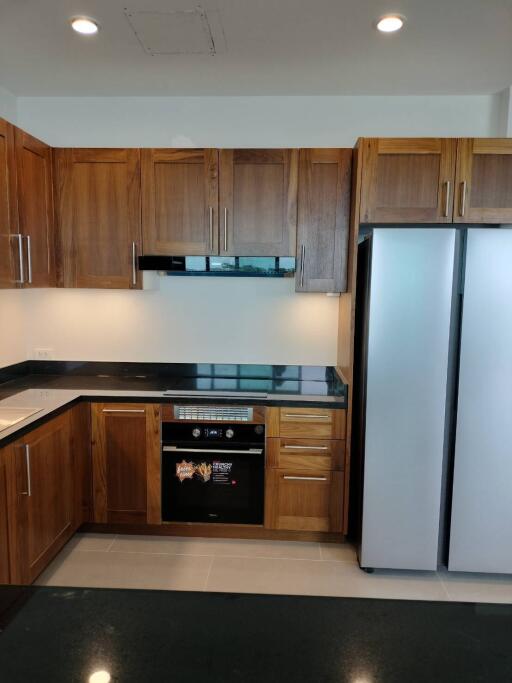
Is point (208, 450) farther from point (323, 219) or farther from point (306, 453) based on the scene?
point (323, 219)

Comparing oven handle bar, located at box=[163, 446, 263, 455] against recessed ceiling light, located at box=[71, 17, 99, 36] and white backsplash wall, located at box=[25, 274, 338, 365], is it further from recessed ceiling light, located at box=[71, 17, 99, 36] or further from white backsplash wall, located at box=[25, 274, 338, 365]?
recessed ceiling light, located at box=[71, 17, 99, 36]

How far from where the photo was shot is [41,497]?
7.50ft

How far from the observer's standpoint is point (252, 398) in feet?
8.70

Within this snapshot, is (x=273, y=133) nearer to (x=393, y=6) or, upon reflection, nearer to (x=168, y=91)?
(x=168, y=91)

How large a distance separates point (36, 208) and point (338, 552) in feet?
8.71

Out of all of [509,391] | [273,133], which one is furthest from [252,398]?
[273,133]

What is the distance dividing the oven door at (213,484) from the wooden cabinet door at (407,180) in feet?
5.00

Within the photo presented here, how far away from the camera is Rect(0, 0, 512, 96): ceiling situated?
203 centimetres

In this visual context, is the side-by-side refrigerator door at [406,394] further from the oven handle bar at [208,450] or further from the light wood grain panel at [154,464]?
the light wood grain panel at [154,464]

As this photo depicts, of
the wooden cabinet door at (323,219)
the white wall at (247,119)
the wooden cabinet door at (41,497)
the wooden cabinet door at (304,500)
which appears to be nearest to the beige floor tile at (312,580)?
the wooden cabinet door at (304,500)

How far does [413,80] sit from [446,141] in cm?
55

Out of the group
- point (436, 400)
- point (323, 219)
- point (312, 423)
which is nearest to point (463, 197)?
point (323, 219)

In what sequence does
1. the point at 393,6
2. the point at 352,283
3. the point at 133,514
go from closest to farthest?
the point at 393,6 → the point at 352,283 → the point at 133,514

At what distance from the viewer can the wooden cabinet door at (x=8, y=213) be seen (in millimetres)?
2354
